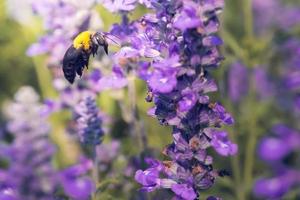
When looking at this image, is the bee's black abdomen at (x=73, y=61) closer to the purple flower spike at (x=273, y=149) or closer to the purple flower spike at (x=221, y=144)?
the purple flower spike at (x=221, y=144)

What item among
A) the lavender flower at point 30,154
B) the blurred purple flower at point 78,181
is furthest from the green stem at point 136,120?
the lavender flower at point 30,154

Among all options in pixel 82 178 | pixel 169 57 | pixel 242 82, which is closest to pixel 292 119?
pixel 242 82

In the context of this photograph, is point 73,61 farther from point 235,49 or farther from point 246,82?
point 246,82

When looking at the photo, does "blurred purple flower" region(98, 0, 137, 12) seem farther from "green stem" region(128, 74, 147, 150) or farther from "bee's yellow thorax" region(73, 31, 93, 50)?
"green stem" region(128, 74, 147, 150)

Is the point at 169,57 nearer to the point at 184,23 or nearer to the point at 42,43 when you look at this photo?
the point at 184,23

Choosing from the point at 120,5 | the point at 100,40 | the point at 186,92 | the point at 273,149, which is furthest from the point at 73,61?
the point at 273,149
